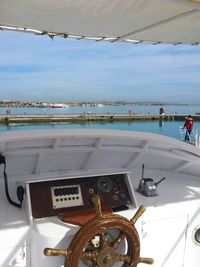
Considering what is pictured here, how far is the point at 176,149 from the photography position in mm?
3277

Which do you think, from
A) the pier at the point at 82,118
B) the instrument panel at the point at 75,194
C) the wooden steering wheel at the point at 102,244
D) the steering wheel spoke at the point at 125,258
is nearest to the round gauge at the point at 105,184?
the instrument panel at the point at 75,194

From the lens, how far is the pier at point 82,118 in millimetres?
27214

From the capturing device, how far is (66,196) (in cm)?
266

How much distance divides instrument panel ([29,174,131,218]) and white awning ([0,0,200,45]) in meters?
1.44

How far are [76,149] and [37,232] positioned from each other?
93 cm

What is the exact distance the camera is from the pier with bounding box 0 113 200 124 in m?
27.2

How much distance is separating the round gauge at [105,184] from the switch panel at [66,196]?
0.71 feet

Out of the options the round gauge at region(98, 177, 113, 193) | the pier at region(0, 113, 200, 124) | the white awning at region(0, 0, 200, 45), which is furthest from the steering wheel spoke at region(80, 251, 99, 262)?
the pier at region(0, 113, 200, 124)

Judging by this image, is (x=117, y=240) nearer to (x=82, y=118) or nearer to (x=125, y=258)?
(x=125, y=258)

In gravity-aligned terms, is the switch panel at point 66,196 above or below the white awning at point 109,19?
below

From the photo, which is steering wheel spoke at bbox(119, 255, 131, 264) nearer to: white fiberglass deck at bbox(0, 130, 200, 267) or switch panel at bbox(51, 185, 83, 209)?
white fiberglass deck at bbox(0, 130, 200, 267)

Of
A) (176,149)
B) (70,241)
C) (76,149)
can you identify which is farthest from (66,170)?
(176,149)

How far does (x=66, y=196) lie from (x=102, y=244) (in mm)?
526

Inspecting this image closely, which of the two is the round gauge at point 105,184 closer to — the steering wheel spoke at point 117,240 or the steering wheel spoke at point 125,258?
the steering wheel spoke at point 117,240
